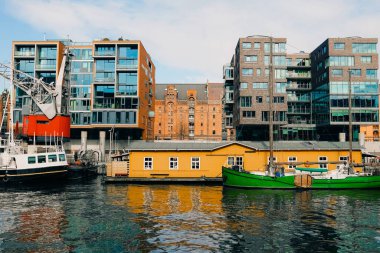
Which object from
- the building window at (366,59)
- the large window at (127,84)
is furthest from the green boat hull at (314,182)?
the building window at (366,59)

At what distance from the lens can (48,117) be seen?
2808 inches

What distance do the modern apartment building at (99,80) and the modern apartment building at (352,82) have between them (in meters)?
45.8

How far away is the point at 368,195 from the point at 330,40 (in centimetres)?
5322

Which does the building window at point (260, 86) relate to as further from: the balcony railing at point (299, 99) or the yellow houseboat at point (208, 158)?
the yellow houseboat at point (208, 158)

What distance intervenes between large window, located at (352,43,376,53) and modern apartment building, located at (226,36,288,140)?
647 inches

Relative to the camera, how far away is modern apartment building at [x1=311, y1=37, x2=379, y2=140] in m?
77.5

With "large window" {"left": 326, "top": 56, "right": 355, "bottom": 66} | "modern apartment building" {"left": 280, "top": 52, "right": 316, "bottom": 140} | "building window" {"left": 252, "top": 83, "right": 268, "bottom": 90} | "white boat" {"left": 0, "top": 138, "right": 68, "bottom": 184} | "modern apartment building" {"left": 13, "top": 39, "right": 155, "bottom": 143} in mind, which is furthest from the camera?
"modern apartment building" {"left": 280, "top": 52, "right": 316, "bottom": 140}

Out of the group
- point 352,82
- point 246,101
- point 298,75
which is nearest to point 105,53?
point 246,101

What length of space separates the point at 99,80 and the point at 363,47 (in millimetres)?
63710

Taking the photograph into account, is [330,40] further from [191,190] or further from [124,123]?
[191,190]

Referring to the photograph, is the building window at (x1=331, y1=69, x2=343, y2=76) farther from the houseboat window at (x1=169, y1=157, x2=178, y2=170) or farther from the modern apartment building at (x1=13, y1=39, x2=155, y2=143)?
the houseboat window at (x1=169, y1=157, x2=178, y2=170)

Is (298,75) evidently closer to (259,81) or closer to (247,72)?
(259,81)

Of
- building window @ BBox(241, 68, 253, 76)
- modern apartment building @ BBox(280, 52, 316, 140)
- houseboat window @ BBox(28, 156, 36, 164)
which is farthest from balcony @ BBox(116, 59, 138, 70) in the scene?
modern apartment building @ BBox(280, 52, 316, 140)

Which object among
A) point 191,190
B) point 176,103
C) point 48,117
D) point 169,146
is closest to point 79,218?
point 191,190
